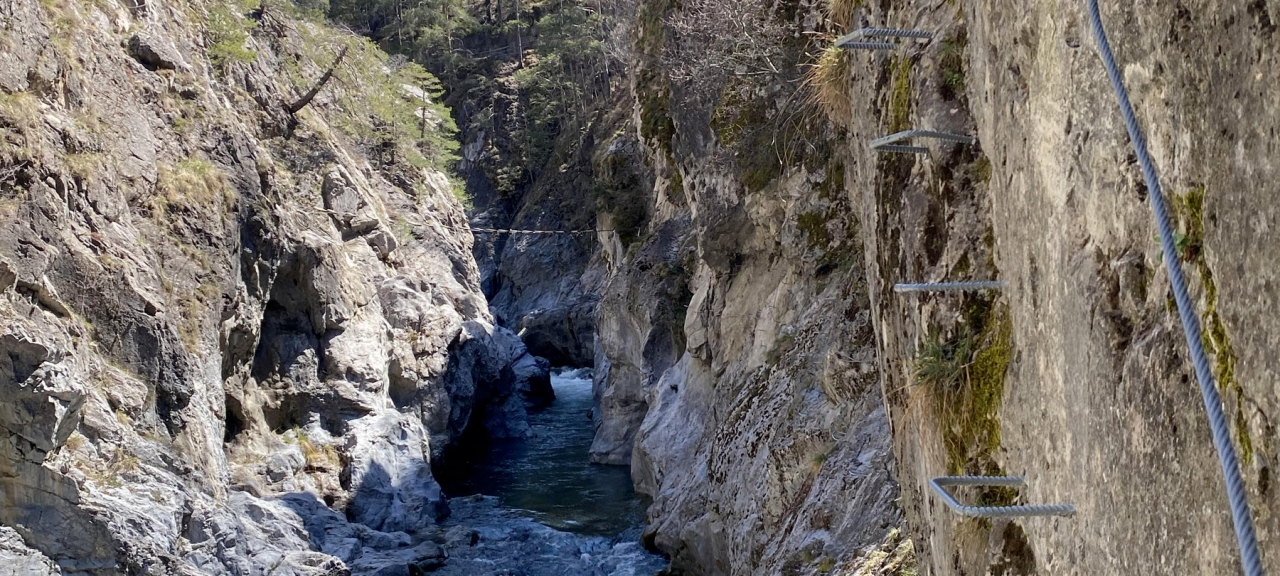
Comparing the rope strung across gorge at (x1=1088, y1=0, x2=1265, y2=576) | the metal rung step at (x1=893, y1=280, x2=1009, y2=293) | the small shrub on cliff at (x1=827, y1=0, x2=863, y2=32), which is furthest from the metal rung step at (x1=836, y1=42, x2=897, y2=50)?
the rope strung across gorge at (x1=1088, y1=0, x2=1265, y2=576)

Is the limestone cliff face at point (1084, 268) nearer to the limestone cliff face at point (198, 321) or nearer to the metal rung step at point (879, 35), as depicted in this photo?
the metal rung step at point (879, 35)

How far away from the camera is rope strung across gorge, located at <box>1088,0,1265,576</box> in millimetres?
1847

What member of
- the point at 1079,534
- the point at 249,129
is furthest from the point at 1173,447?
the point at 249,129

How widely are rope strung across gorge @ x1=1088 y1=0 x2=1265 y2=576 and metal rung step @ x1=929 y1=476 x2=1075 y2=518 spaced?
0.94 m

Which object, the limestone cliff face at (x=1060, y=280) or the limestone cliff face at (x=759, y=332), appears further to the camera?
the limestone cliff face at (x=759, y=332)

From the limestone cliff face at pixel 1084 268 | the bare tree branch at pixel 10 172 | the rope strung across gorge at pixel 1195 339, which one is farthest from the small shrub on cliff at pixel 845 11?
the bare tree branch at pixel 10 172

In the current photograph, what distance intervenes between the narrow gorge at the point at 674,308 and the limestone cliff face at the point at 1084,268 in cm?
1

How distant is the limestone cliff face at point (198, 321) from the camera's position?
1305 cm

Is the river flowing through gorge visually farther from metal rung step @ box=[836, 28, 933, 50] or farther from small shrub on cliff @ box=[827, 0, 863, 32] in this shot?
metal rung step @ box=[836, 28, 933, 50]

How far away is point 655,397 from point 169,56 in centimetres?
1150

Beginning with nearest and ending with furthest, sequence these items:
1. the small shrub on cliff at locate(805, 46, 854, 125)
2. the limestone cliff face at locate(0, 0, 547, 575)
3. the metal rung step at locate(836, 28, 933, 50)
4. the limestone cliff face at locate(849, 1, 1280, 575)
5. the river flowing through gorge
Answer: the limestone cliff face at locate(849, 1, 1280, 575), the metal rung step at locate(836, 28, 933, 50), the small shrub on cliff at locate(805, 46, 854, 125), the limestone cliff face at locate(0, 0, 547, 575), the river flowing through gorge

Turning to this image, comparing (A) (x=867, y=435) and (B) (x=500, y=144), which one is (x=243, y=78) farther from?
(B) (x=500, y=144)

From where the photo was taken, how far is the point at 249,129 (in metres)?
22.8

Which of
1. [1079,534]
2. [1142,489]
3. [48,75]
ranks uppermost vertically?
[48,75]
